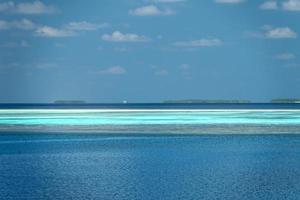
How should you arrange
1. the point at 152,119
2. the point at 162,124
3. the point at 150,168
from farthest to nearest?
the point at 152,119, the point at 162,124, the point at 150,168

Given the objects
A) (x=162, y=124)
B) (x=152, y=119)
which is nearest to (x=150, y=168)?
(x=162, y=124)

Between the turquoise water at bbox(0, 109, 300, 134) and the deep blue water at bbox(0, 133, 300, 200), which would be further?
the turquoise water at bbox(0, 109, 300, 134)

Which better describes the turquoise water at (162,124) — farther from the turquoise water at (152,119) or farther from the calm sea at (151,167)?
the calm sea at (151,167)

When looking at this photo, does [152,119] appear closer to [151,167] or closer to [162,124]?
[162,124]

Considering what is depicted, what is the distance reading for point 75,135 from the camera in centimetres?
3609

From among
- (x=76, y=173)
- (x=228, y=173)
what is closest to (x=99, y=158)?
(x=76, y=173)

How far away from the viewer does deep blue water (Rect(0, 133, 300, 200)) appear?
16359mm

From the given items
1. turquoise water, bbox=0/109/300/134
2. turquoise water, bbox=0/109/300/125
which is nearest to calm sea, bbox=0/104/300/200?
turquoise water, bbox=0/109/300/134

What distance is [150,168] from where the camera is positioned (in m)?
21.0

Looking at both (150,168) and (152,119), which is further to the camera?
(152,119)

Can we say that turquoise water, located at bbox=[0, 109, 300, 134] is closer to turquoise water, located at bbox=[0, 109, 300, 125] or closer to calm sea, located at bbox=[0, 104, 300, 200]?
turquoise water, located at bbox=[0, 109, 300, 125]

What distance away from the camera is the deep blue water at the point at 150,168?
1636 centimetres

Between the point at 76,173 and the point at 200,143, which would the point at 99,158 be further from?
the point at 200,143

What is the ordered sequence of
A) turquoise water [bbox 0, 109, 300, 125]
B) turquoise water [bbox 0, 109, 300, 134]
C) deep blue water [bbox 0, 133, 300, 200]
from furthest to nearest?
turquoise water [bbox 0, 109, 300, 125]
turquoise water [bbox 0, 109, 300, 134]
deep blue water [bbox 0, 133, 300, 200]
